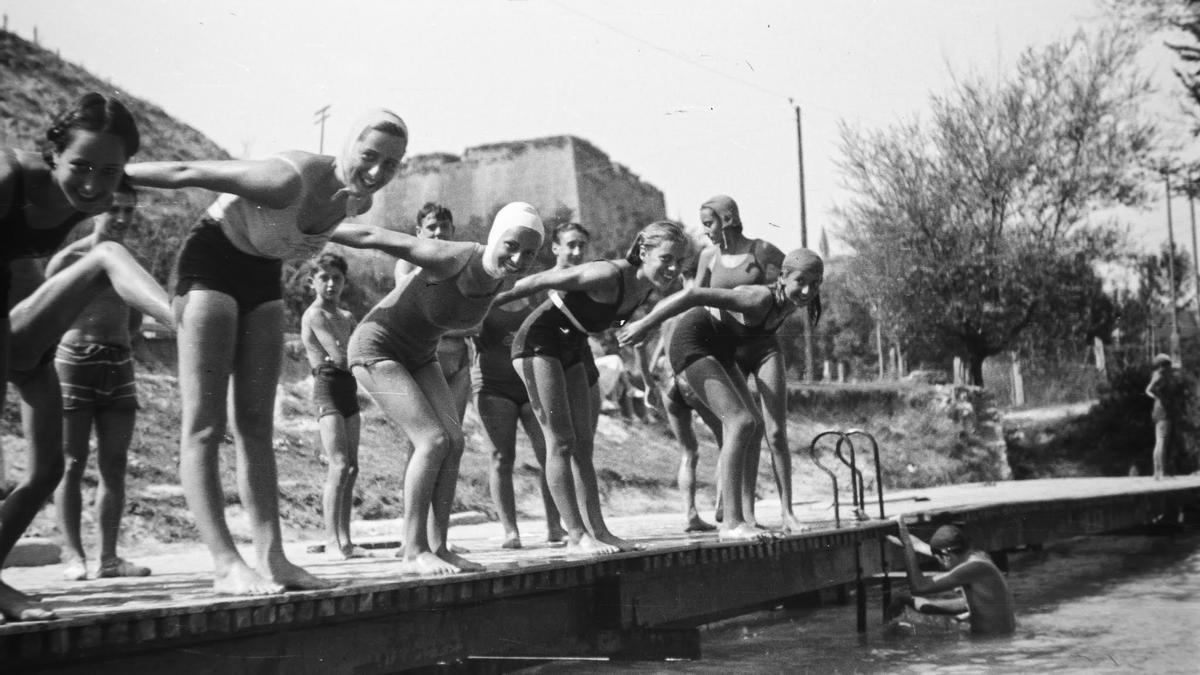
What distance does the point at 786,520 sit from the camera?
341 inches

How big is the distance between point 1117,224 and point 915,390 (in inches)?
250

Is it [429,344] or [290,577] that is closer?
[290,577]

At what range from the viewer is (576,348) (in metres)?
6.91

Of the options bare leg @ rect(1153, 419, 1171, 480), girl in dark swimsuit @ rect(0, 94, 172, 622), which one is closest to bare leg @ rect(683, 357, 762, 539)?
girl in dark swimsuit @ rect(0, 94, 172, 622)

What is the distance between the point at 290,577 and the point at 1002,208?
84.8 feet

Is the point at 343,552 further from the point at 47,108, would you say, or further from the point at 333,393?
the point at 47,108

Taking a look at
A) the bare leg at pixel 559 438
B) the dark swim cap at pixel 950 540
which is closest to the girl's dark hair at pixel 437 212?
the bare leg at pixel 559 438

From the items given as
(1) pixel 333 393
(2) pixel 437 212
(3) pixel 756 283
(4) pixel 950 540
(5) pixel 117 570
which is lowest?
(4) pixel 950 540

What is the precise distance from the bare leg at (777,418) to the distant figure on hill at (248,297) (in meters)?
4.16

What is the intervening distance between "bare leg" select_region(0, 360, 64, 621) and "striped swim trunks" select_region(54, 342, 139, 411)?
1.34 metres

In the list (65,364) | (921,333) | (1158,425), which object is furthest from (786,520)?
(921,333)

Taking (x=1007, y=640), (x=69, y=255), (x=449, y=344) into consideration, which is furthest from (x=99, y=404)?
(x=1007, y=640)

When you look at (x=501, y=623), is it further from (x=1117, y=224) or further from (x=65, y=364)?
(x=1117, y=224)

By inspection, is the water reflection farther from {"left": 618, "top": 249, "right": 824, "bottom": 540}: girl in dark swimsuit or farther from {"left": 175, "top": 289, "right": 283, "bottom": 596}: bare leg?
{"left": 175, "top": 289, "right": 283, "bottom": 596}: bare leg
